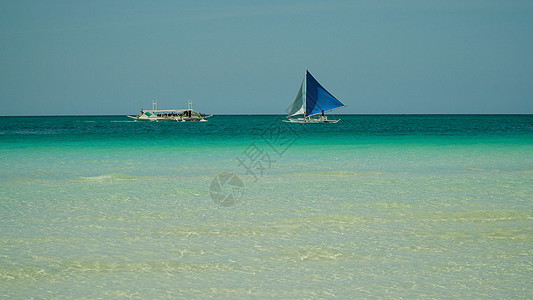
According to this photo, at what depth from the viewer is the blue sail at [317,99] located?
6094 centimetres

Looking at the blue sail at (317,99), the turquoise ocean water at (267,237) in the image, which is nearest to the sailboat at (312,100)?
the blue sail at (317,99)

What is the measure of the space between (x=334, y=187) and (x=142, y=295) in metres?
7.32

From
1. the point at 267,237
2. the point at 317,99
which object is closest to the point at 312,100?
the point at 317,99

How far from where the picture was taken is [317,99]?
63.1 meters

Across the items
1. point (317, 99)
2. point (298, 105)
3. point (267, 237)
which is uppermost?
point (317, 99)

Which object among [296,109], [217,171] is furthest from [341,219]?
[296,109]

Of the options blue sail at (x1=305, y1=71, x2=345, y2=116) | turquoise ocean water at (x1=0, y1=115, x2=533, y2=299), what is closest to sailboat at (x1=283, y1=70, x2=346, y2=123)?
blue sail at (x1=305, y1=71, x2=345, y2=116)

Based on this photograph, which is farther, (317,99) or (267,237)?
(317,99)

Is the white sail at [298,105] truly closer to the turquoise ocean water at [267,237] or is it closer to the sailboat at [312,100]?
the sailboat at [312,100]

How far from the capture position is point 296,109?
65.9 metres

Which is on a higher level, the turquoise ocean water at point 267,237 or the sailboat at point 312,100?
the sailboat at point 312,100

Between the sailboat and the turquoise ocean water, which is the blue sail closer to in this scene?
the sailboat

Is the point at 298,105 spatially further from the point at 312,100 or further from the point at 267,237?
the point at 267,237

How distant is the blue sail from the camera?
6094 centimetres
